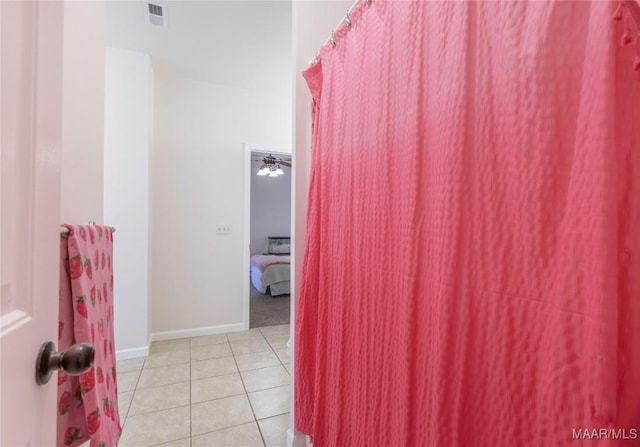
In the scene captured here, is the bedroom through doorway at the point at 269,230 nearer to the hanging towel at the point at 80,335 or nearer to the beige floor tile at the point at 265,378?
the beige floor tile at the point at 265,378

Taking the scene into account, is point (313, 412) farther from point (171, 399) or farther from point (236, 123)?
point (236, 123)

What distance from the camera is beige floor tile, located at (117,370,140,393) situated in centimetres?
194

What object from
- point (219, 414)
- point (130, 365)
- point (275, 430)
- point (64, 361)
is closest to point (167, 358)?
point (130, 365)

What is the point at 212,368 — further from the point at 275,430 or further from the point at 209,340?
the point at 275,430

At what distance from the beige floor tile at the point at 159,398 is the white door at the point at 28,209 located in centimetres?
157

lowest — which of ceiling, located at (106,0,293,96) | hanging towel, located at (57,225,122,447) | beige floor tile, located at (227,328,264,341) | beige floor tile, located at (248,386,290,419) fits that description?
beige floor tile, located at (227,328,264,341)

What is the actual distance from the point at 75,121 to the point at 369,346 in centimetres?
133

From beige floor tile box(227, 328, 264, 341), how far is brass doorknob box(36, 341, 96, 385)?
2.57 metres

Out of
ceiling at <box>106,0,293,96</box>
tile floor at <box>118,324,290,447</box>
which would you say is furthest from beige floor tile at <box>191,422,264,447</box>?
ceiling at <box>106,0,293,96</box>

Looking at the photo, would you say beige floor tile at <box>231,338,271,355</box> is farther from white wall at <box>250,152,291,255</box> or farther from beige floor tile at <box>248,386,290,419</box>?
white wall at <box>250,152,291,255</box>

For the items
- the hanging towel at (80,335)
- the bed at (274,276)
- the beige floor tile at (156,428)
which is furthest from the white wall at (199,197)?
the hanging towel at (80,335)

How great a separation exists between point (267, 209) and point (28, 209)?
6.68 metres

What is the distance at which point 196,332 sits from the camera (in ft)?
9.36

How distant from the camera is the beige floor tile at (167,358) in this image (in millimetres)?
2283
